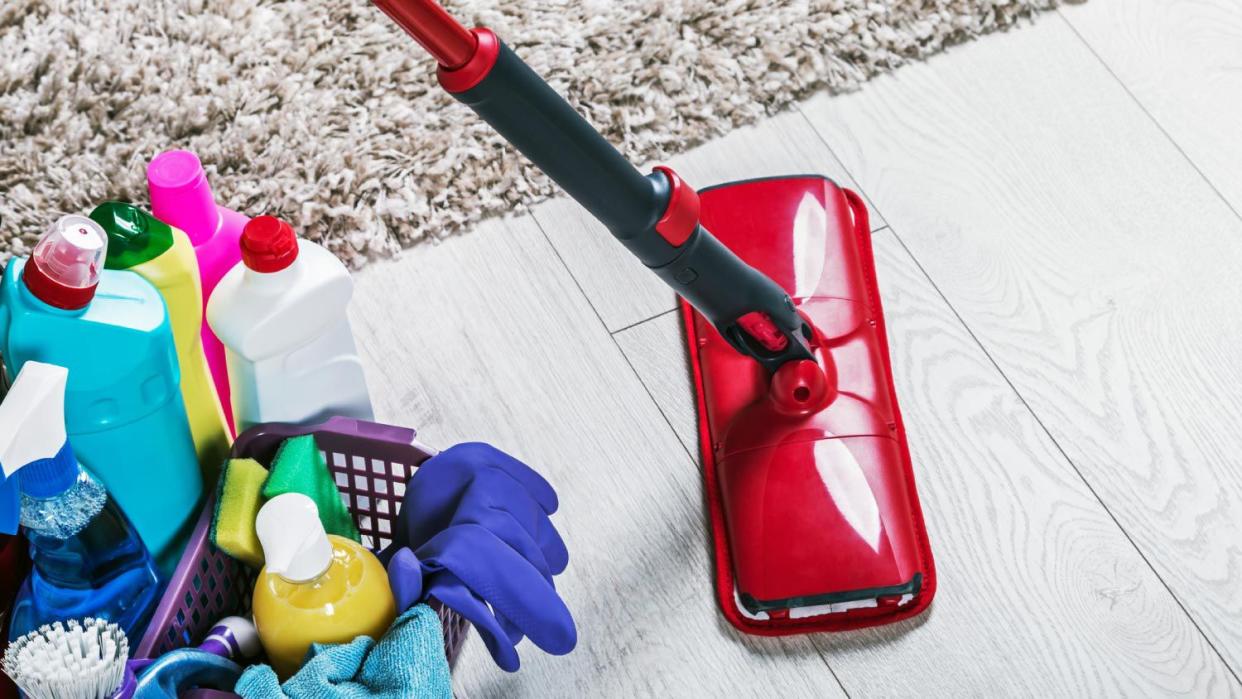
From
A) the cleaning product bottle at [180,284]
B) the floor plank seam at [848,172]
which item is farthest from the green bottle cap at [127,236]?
the floor plank seam at [848,172]

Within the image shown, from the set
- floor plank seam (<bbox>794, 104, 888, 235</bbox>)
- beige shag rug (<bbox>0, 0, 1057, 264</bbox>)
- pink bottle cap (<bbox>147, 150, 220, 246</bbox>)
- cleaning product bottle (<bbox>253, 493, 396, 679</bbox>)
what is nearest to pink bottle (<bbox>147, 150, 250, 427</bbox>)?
pink bottle cap (<bbox>147, 150, 220, 246</bbox>)

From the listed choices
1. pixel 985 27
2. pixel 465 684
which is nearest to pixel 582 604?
pixel 465 684

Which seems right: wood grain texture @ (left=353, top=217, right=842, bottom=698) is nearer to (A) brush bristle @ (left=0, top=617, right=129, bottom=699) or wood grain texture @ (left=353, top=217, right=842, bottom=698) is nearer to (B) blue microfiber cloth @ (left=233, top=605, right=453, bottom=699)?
(B) blue microfiber cloth @ (left=233, top=605, right=453, bottom=699)

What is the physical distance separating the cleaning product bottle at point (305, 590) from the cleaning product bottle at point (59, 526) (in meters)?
0.08

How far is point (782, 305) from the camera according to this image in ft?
3.20

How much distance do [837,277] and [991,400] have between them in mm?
173

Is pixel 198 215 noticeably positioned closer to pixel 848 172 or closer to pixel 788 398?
pixel 788 398

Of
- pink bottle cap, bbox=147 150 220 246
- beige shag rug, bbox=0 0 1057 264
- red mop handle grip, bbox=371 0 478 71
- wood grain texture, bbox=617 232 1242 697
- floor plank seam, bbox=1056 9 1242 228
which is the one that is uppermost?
red mop handle grip, bbox=371 0 478 71

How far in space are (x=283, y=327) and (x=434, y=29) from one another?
23cm

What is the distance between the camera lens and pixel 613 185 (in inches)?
31.5

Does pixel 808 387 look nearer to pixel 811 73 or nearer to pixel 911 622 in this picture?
pixel 911 622

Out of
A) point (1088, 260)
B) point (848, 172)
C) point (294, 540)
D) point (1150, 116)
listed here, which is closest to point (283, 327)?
point (294, 540)

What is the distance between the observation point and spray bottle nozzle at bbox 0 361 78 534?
630 millimetres

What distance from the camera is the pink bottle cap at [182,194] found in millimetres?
836
